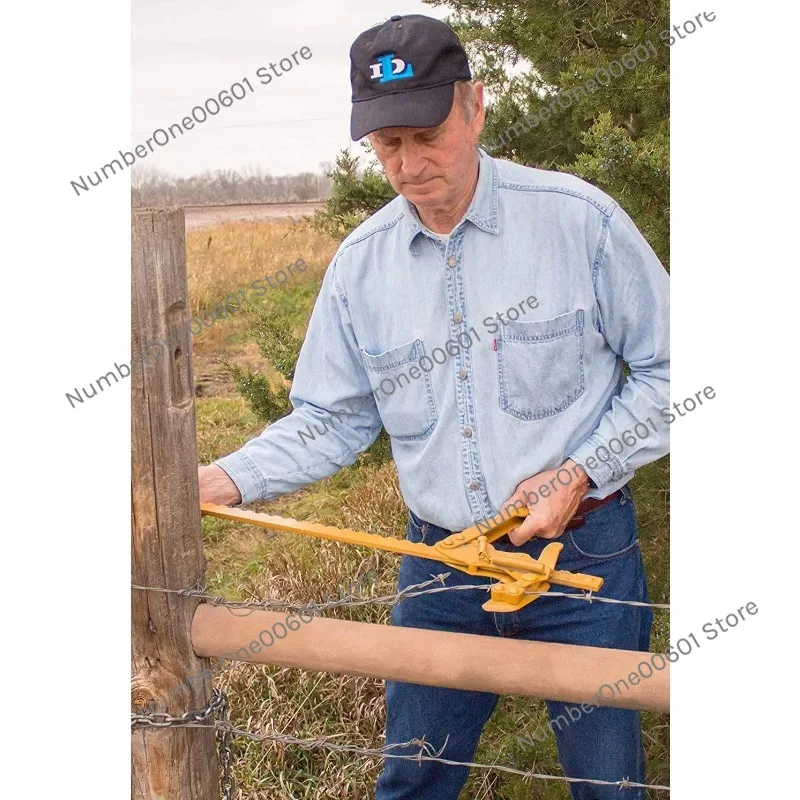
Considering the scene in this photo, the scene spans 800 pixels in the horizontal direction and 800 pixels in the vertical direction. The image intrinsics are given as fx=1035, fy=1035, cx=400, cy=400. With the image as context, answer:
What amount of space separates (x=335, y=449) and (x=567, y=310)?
64cm

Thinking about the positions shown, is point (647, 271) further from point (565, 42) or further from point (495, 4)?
point (495, 4)

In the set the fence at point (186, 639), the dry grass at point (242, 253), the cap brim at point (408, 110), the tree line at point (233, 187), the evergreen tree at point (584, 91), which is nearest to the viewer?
the fence at point (186, 639)

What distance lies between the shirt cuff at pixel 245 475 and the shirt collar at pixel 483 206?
0.62 metres

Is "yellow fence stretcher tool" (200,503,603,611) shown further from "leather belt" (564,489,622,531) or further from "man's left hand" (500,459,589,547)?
"leather belt" (564,489,622,531)

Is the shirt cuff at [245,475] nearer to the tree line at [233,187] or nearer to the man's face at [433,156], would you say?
the man's face at [433,156]

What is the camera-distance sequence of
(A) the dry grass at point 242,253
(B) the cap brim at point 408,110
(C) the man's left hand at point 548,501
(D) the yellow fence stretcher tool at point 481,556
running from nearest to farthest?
1. (D) the yellow fence stretcher tool at point 481,556
2. (B) the cap brim at point 408,110
3. (C) the man's left hand at point 548,501
4. (A) the dry grass at point 242,253

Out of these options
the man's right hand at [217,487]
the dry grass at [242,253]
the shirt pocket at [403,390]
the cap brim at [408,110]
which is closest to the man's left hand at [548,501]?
the shirt pocket at [403,390]

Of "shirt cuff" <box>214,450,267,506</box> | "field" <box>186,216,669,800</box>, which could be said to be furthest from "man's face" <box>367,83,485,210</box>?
"field" <box>186,216,669,800</box>

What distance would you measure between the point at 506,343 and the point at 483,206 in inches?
11.8

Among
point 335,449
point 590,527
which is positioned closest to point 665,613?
point 590,527

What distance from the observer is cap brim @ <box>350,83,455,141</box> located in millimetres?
2020

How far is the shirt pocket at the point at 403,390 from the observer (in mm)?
2295

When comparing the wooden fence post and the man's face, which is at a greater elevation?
the man's face

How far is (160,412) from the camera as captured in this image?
181 centimetres
